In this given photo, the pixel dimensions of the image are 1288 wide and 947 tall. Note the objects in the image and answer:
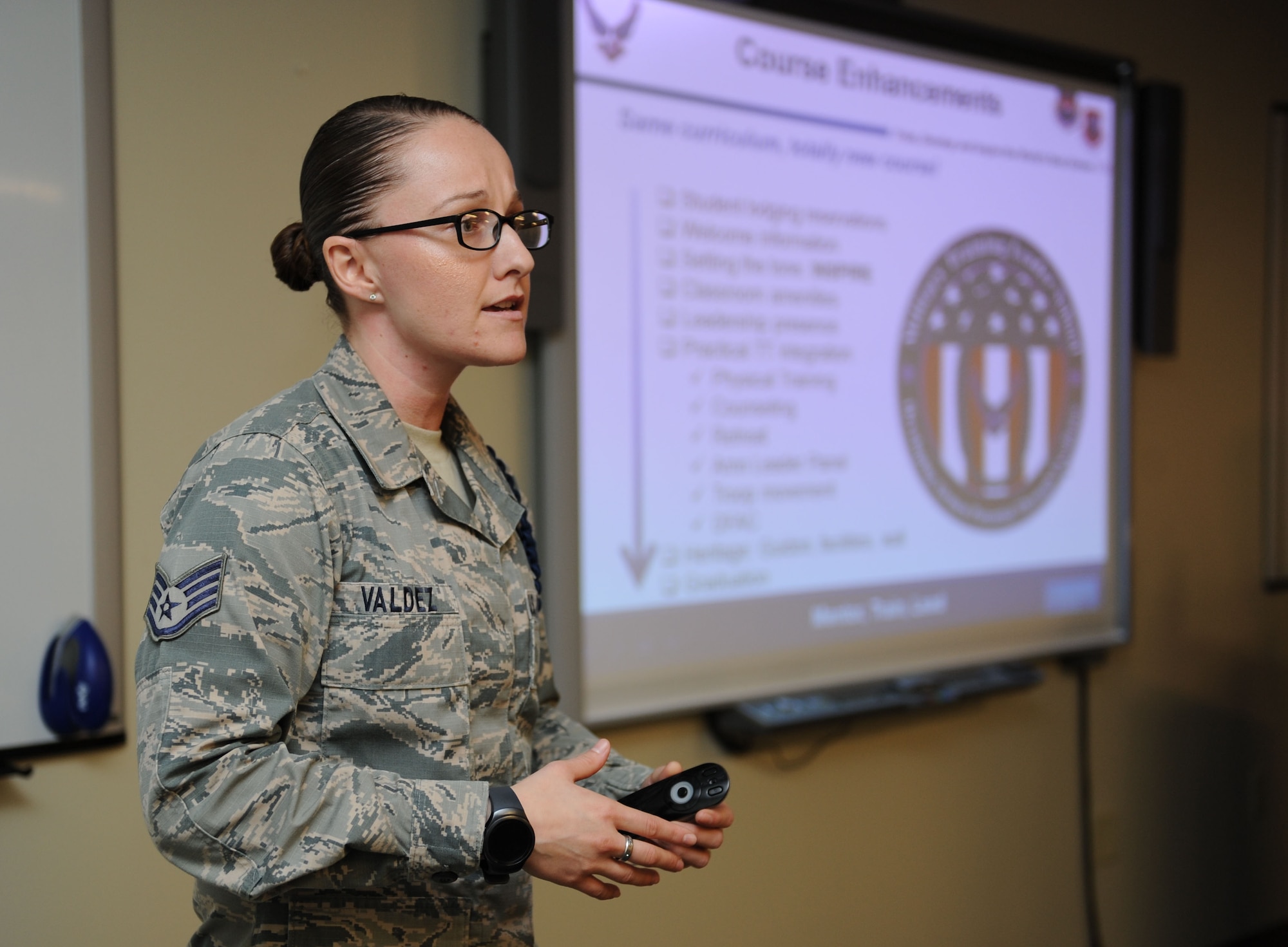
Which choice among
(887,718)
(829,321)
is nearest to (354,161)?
(829,321)

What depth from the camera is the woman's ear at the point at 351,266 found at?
3.04 ft

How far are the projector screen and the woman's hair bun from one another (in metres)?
0.81

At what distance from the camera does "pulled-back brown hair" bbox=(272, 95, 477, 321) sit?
0.92m

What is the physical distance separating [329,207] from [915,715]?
5.95ft

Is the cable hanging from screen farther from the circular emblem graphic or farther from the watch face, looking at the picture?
the watch face

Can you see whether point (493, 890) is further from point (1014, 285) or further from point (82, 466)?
point (1014, 285)

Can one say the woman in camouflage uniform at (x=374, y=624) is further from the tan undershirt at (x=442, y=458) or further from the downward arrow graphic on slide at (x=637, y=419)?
the downward arrow graphic on slide at (x=637, y=419)

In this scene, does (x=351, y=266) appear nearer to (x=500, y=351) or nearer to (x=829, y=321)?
(x=500, y=351)

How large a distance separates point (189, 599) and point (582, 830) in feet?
1.13

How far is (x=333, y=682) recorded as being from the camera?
0.85 m

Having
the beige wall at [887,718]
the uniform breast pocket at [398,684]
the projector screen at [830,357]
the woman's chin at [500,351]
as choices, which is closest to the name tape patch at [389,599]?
the uniform breast pocket at [398,684]

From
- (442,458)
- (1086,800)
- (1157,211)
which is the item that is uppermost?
(1157,211)

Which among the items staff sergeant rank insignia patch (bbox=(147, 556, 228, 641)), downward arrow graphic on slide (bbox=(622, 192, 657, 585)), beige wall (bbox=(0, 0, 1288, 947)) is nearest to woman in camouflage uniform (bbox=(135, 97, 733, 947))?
staff sergeant rank insignia patch (bbox=(147, 556, 228, 641))

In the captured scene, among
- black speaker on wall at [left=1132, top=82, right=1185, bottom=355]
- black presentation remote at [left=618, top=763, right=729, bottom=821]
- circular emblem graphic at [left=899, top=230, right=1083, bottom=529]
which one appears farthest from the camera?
black speaker on wall at [left=1132, top=82, right=1185, bottom=355]
